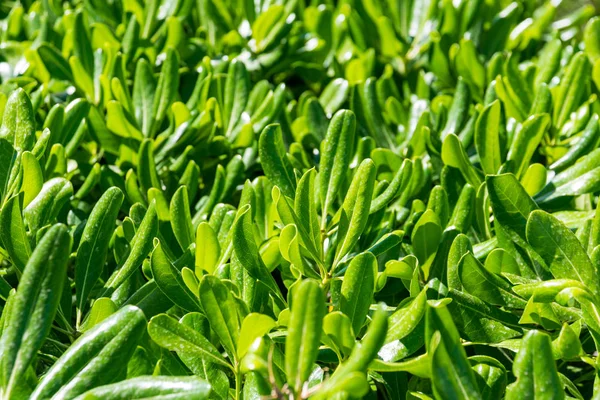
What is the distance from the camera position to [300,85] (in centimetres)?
236

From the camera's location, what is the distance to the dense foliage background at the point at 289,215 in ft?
3.14

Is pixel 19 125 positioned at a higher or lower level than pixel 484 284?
higher

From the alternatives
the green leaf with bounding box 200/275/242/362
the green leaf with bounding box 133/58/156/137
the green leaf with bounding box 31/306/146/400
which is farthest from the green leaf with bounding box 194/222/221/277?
the green leaf with bounding box 133/58/156/137

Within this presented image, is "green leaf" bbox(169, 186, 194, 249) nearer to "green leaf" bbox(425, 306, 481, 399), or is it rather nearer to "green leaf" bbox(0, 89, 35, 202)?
"green leaf" bbox(0, 89, 35, 202)

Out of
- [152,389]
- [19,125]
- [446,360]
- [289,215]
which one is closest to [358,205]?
[289,215]

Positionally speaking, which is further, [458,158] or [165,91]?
[165,91]

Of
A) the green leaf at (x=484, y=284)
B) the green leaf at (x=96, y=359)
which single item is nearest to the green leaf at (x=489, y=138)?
the green leaf at (x=484, y=284)

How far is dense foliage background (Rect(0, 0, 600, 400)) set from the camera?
96cm

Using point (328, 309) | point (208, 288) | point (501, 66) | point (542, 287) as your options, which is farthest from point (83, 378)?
point (501, 66)

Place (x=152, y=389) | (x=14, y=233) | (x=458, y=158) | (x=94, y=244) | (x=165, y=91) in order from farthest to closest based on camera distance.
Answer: (x=165, y=91) < (x=458, y=158) < (x=94, y=244) < (x=14, y=233) < (x=152, y=389)

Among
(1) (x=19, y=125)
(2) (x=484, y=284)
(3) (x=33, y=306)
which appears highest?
(1) (x=19, y=125)

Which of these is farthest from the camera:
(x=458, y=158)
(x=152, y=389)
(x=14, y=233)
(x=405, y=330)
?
(x=458, y=158)

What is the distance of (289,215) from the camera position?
3.95ft

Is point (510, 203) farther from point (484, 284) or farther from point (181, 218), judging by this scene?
point (181, 218)
